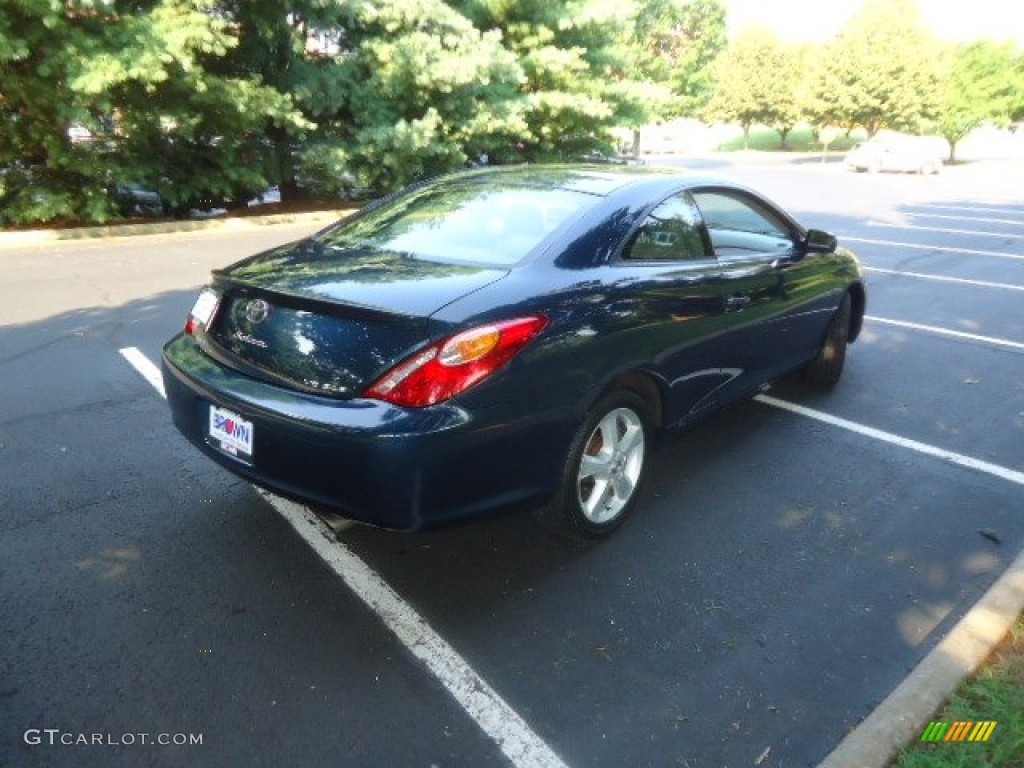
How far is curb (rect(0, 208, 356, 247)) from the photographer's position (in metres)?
10.3

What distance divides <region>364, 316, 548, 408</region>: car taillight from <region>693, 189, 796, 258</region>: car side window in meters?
1.75

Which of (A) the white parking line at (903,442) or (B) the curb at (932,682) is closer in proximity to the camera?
(B) the curb at (932,682)

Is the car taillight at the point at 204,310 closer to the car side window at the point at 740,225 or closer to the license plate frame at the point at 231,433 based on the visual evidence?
the license plate frame at the point at 231,433

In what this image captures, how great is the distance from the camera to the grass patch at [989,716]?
2150mm

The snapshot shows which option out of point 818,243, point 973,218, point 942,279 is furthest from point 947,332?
point 973,218

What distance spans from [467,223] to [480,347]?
101 centimetres

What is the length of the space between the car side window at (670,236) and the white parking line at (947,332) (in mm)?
4377

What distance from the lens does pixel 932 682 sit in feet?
8.04

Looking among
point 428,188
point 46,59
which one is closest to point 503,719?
point 428,188

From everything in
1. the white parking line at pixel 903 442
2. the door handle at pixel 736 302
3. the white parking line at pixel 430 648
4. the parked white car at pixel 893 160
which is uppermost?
the parked white car at pixel 893 160

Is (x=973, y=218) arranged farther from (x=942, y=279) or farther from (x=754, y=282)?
(x=754, y=282)

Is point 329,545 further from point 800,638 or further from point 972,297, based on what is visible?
point 972,297

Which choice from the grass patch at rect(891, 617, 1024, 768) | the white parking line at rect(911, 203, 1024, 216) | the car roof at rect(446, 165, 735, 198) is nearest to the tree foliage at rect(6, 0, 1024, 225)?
the white parking line at rect(911, 203, 1024, 216)

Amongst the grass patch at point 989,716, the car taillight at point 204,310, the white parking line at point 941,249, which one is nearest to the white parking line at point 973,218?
the white parking line at point 941,249
